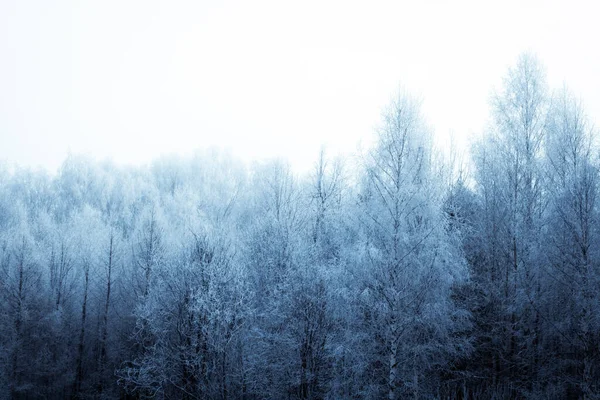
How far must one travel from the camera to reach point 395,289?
Answer: 37.5 feet

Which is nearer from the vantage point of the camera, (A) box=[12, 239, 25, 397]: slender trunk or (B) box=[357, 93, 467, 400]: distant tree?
(B) box=[357, 93, 467, 400]: distant tree

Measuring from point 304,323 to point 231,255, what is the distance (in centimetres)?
529

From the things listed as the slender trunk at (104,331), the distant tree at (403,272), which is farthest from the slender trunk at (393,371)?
the slender trunk at (104,331)

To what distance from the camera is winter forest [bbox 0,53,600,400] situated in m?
11.5

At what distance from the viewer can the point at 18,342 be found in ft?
74.4

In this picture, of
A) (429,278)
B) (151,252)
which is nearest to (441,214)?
(429,278)

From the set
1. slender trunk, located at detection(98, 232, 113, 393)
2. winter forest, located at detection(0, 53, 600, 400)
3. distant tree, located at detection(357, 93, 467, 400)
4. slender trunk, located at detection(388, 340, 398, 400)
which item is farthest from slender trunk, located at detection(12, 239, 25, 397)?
slender trunk, located at detection(388, 340, 398, 400)

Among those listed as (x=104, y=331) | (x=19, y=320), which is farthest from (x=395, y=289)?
(x=19, y=320)

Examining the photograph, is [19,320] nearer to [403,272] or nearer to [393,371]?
[393,371]

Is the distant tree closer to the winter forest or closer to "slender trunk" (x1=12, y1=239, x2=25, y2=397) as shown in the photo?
the winter forest

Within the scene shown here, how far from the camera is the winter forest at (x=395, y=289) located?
11.5 metres

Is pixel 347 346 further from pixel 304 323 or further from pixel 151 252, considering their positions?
pixel 151 252

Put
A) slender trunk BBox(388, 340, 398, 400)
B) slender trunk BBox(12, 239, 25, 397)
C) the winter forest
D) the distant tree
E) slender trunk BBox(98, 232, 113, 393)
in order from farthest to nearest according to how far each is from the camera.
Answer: slender trunk BBox(98, 232, 113, 393)
slender trunk BBox(12, 239, 25, 397)
the winter forest
the distant tree
slender trunk BBox(388, 340, 398, 400)

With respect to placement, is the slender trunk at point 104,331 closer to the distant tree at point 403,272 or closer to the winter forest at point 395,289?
the winter forest at point 395,289
